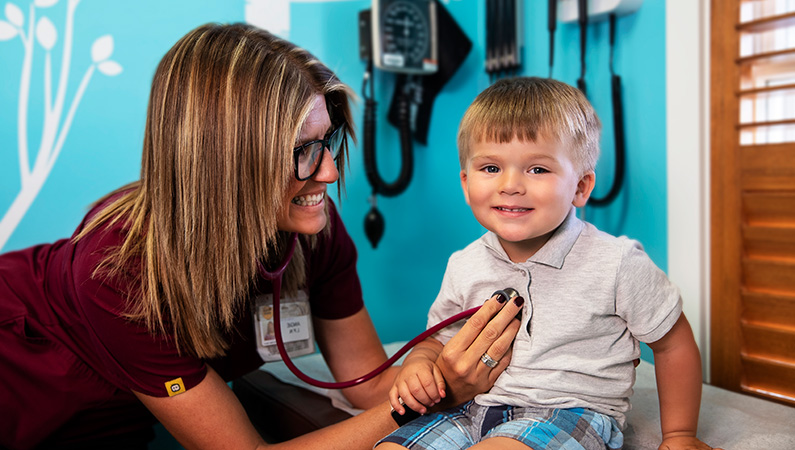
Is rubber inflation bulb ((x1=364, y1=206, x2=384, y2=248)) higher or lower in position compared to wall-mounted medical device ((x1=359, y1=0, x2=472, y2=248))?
lower

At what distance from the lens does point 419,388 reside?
106 centimetres

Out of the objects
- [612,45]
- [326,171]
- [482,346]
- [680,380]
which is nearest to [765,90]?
[612,45]

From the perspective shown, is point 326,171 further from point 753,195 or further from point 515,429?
point 753,195

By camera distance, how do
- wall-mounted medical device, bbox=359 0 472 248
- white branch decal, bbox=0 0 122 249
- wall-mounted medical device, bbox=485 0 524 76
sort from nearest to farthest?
1. white branch decal, bbox=0 0 122 249
2. wall-mounted medical device, bbox=485 0 524 76
3. wall-mounted medical device, bbox=359 0 472 248

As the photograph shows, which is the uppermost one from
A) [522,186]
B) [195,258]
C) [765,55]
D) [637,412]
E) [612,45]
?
[612,45]

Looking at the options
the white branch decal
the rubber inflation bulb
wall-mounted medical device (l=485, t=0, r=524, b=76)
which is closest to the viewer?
the white branch decal

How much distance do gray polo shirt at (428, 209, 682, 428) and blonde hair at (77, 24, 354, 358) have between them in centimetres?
50

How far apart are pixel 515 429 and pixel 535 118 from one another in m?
0.51

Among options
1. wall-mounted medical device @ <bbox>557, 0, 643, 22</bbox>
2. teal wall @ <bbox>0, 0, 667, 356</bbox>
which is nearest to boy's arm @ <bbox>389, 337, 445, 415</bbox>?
teal wall @ <bbox>0, 0, 667, 356</bbox>

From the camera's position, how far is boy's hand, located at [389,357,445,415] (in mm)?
1059

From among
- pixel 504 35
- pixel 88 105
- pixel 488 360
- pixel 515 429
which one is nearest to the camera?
pixel 515 429

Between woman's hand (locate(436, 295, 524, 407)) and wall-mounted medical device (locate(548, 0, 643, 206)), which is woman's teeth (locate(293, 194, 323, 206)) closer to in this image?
woman's hand (locate(436, 295, 524, 407))

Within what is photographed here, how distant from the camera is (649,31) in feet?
5.59

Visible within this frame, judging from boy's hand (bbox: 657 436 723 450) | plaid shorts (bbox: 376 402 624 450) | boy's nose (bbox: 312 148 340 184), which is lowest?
boy's hand (bbox: 657 436 723 450)
